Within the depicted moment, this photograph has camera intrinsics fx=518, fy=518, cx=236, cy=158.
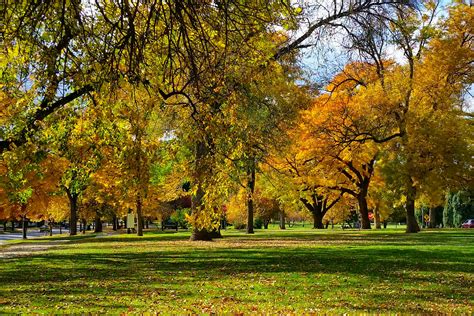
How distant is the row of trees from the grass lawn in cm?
168

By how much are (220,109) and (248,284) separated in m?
4.39

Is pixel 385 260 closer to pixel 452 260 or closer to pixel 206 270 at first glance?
pixel 452 260

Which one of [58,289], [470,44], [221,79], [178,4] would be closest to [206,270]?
[58,289]

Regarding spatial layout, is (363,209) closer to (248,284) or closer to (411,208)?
(411,208)

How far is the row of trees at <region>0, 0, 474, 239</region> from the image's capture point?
7246mm

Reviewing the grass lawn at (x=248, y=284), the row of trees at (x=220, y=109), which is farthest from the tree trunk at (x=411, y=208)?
the grass lawn at (x=248, y=284)

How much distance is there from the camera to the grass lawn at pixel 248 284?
28.7 feet

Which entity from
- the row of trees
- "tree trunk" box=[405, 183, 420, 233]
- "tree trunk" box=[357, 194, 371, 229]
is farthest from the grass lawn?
"tree trunk" box=[357, 194, 371, 229]

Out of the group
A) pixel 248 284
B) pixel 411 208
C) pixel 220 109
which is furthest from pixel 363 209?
pixel 220 109

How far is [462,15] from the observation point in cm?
3153

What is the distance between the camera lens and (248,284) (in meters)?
11.3

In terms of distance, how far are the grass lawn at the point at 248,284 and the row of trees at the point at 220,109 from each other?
168 cm

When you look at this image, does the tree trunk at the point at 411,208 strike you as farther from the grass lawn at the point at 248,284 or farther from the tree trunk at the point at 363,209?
the grass lawn at the point at 248,284

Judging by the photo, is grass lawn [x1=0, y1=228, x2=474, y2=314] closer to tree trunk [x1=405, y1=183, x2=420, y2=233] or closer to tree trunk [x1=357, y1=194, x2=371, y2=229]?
tree trunk [x1=405, y1=183, x2=420, y2=233]
